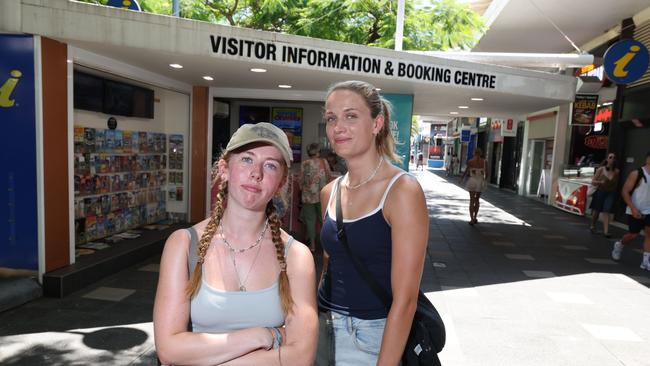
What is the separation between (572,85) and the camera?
8703 mm

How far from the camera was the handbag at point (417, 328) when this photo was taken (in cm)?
165

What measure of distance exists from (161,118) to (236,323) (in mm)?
8097

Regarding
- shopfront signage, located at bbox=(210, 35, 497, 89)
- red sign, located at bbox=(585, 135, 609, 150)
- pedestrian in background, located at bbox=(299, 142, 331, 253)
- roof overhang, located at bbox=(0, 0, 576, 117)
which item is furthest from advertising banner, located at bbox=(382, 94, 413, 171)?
red sign, located at bbox=(585, 135, 609, 150)

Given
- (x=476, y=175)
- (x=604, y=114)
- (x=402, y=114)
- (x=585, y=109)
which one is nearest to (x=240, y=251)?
(x=402, y=114)

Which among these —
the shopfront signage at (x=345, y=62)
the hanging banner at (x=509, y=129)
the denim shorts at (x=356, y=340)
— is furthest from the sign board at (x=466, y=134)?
the denim shorts at (x=356, y=340)

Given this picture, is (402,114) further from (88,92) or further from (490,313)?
(88,92)

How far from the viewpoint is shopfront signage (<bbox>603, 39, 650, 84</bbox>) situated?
30.8ft

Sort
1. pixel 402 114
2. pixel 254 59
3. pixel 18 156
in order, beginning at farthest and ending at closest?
pixel 402 114 → pixel 254 59 → pixel 18 156

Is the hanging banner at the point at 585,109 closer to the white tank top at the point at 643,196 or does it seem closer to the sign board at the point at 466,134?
the white tank top at the point at 643,196

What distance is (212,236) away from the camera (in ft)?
5.18

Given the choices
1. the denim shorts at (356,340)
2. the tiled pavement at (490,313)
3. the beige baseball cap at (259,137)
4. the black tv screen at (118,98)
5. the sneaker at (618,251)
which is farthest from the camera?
the sneaker at (618,251)

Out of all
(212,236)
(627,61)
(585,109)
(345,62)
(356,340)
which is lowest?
(356,340)

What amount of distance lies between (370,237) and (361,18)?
1380 cm

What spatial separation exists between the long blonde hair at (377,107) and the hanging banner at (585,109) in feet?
42.0
